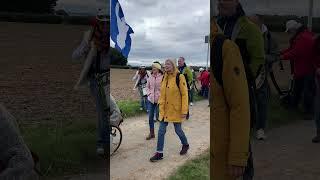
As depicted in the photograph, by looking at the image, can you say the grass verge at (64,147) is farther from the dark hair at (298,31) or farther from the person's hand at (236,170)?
the dark hair at (298,31)

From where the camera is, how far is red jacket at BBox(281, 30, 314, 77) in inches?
114

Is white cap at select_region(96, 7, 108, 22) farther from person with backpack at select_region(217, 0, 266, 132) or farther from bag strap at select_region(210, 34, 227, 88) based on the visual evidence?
bag strap at select_region(210, 34, 227, 88)

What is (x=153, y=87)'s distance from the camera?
26.6 ft

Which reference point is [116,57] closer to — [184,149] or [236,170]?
[236,170]

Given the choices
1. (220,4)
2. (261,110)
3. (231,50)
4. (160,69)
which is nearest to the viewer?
(231,50)

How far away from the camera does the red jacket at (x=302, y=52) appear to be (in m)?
2.90

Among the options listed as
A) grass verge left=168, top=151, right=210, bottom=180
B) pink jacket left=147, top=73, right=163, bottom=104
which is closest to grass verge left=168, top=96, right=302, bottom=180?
grass verge left=168, top=151, right=210, bottom=180

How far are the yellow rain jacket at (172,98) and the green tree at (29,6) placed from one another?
3614mm

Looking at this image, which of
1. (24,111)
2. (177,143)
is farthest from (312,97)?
(177,143)

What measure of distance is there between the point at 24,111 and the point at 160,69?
4.47 metres

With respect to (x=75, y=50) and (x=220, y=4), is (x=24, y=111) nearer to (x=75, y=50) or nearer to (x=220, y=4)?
(x=75, y=50)

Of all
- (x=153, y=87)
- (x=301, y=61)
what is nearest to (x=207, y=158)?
(x=153, y=87)

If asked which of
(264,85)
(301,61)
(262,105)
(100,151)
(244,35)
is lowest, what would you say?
(100,151)

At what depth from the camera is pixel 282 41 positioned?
291cm
